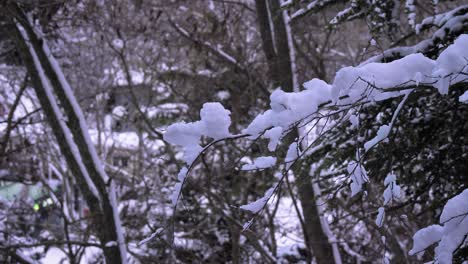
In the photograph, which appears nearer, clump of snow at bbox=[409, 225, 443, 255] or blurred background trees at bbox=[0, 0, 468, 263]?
clump of snow at bbox=[409, 225, 443, 255]

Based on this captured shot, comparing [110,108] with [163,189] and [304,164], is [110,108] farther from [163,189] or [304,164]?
[304,164]

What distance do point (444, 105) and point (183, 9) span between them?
7785 mm

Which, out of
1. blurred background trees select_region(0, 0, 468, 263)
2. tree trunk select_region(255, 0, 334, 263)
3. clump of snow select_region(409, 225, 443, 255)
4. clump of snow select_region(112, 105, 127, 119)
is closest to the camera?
clump of snow select_region(409, 225, 443, 255)

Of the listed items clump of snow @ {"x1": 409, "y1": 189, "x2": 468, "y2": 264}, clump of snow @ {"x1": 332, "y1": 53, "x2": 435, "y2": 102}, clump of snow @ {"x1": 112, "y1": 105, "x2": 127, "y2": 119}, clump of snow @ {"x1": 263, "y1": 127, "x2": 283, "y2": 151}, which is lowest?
clump of snow @ {"x1": 409, "y1": 189, "x2": 468, "y2": 264}

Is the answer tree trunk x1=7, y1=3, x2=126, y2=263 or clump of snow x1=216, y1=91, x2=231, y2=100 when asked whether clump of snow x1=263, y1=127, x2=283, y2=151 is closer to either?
tree trunk x1=7, y1=3, x2=126, y2=263

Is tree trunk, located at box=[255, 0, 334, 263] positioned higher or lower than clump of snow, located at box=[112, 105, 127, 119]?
lower

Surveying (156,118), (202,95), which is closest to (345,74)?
(202,95)

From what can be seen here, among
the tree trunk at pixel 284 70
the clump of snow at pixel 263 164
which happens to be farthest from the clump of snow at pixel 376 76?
the tree trunk at pixel 284 70

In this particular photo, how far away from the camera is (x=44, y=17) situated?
20.0 feet

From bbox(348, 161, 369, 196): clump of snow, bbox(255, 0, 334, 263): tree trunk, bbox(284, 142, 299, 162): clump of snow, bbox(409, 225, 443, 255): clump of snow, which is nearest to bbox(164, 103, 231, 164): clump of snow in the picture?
bbox(284, 142, 299, 162): clump of snow

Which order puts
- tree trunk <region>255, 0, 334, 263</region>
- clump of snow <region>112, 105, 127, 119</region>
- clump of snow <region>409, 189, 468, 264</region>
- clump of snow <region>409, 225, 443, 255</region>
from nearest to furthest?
clump of snow <region>409, 189, 468, 264</region> → clump of snow <region>409, 225, 443, 255</region> → tree trunk <region>255, 0, 334, 263</region> → clump of snow <region>112, 105, 127, 119</region>

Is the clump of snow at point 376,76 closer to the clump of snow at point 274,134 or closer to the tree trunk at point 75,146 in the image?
the clump of snow at point 274,134

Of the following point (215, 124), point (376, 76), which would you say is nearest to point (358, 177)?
point (376, 76)

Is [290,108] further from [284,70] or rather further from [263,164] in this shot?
[284,70]
